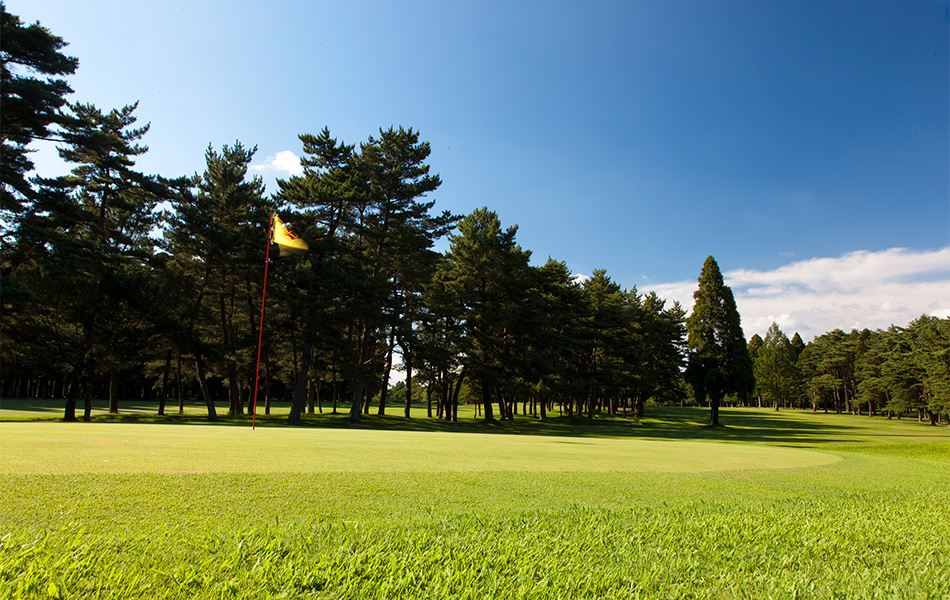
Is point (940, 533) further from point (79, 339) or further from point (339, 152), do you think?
point (339, 152)

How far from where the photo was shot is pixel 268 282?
28141 mm

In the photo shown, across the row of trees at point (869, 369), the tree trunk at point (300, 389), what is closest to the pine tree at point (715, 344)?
the row of trees at point (869, 369)

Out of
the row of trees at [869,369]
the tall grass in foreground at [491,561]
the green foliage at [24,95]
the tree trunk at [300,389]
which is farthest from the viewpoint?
the row of trees at [869,369]

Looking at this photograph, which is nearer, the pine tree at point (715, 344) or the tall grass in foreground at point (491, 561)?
the tall grass in foreground at point (491, 561)

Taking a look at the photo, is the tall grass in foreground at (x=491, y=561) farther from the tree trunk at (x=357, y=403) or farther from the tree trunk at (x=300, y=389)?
the tree trunk at (x=357, y=403)

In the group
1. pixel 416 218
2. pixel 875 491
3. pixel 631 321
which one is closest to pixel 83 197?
pixel 416 218

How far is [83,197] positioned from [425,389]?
24.8m

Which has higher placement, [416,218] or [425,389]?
[416,218]

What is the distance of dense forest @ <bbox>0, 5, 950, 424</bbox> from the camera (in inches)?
858

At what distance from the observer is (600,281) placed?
4938 centimetres

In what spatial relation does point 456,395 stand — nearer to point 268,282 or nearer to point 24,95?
point 268,282

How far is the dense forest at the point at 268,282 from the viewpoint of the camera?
21797 mm

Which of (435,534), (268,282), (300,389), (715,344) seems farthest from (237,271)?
(715,344)

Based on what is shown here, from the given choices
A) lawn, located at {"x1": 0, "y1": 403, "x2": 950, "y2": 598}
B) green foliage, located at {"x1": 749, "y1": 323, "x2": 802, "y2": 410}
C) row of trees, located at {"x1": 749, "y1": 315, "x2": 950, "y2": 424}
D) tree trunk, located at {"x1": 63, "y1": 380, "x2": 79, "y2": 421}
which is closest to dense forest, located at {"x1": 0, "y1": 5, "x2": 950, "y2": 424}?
tree trunk, located at {"x1": 63, "y1": 380, "x2": 79, "y2": 421}
